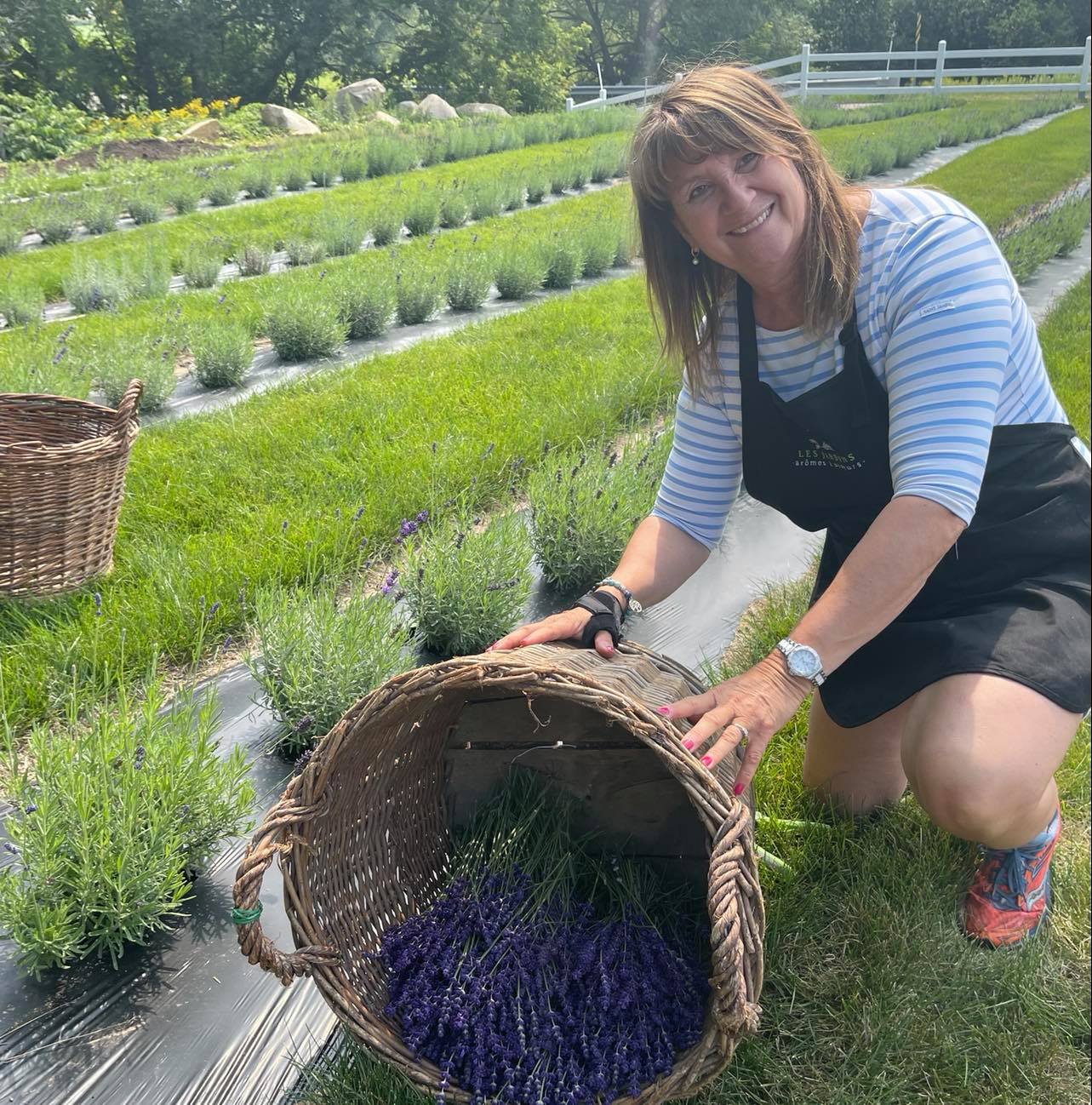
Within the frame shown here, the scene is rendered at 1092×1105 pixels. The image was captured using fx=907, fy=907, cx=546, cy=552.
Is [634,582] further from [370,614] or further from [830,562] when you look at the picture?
[370,614]

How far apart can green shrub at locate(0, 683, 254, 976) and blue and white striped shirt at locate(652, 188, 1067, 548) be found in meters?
1.25

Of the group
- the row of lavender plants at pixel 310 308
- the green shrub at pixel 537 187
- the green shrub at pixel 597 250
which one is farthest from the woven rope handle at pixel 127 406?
the green shrub at pixel 537 187

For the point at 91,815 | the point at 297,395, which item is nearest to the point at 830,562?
the point at 91,815

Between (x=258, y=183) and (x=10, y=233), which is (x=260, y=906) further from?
(x=258, y=183)

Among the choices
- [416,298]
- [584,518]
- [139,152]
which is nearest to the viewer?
[584,518]

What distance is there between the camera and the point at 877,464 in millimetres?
1599

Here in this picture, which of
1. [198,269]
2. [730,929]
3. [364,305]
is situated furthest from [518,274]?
[730,929]

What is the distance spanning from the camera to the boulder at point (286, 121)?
2.99 m

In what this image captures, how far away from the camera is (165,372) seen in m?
3.72

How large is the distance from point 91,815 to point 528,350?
3.43m

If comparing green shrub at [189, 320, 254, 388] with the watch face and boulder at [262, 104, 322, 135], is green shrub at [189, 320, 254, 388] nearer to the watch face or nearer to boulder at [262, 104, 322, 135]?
boulder at [262, 104, 322, 135]

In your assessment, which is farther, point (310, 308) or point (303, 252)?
point (303, 252)

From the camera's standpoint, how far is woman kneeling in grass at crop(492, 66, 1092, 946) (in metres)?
1.31

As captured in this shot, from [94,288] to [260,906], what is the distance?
4.07 meters
